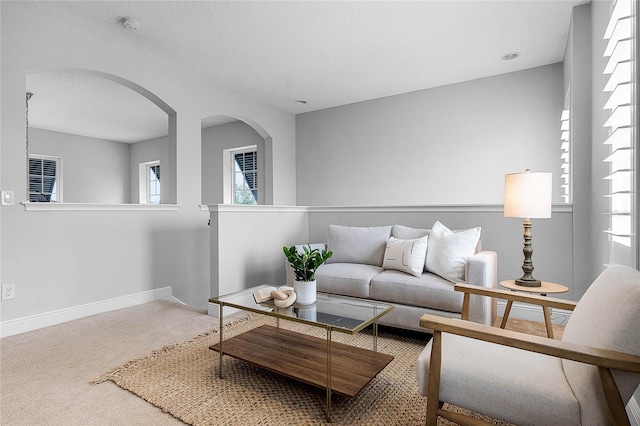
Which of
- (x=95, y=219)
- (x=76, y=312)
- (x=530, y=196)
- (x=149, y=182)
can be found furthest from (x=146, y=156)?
(x=530, y=196)

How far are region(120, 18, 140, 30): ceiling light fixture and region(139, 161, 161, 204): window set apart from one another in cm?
513

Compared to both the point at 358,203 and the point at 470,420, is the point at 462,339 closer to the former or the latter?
the point at 470,420

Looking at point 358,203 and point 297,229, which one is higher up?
point 358,203

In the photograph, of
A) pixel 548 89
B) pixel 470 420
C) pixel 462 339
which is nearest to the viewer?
pixel 470 420

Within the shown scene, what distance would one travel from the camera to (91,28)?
2994mm

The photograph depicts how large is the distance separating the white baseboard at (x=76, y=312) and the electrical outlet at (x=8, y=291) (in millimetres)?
187

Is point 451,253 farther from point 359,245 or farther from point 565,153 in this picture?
point 565,153

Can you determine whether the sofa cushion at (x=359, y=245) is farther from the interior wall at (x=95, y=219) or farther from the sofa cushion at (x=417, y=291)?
the interior wall at (x=95, y=219)

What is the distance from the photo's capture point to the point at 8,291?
2.62 meters

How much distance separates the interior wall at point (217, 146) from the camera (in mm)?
6141

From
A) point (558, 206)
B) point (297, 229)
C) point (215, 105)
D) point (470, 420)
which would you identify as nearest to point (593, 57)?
point (558, 206)

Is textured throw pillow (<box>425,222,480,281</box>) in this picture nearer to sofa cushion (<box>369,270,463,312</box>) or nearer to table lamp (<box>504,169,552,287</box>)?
sofa cushion (<box>369,270,463,312</box>)

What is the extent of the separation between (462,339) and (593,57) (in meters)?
2.46

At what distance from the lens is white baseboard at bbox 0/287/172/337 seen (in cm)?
263
